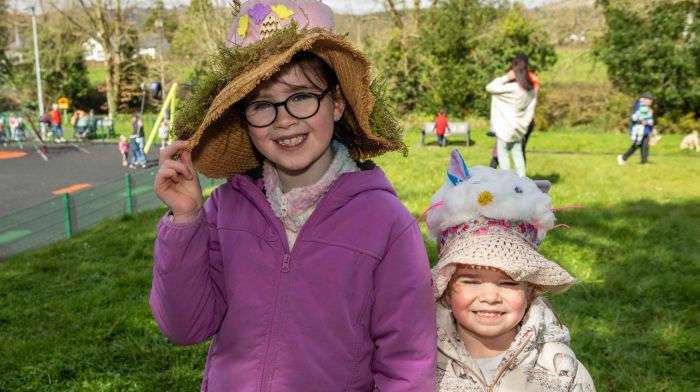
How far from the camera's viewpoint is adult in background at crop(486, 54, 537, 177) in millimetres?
7898

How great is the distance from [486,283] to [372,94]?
29.7 inches

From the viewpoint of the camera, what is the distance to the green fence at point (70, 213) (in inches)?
300

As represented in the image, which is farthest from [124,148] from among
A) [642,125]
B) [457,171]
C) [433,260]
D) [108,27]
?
[108,27]

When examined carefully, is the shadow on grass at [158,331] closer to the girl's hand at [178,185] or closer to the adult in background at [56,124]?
the girl's hand at [178,185]

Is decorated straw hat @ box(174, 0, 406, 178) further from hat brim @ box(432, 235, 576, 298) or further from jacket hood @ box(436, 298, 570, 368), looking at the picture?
jacket hood @ box(436, 298, 570, 368)

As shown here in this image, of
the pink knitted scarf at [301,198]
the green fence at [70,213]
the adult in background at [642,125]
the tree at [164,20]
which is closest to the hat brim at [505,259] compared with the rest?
the pink knitted scarf at [301,198]

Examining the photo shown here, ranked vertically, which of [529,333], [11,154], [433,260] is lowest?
[11,154]

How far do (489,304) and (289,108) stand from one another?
933 mm

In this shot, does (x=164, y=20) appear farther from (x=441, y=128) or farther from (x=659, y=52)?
(x=659, y=52)

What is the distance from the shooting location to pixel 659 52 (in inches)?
853

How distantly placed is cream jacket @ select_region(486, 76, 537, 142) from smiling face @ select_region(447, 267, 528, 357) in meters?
6.19

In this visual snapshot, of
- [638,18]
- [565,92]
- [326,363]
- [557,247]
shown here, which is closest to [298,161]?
[326,363]

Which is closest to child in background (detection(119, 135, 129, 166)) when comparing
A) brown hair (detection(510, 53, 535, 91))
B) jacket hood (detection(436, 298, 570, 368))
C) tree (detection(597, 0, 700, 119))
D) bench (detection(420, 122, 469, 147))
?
bench (detection(420, 122, 469, 147))

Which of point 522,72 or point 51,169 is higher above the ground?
point 522,72
